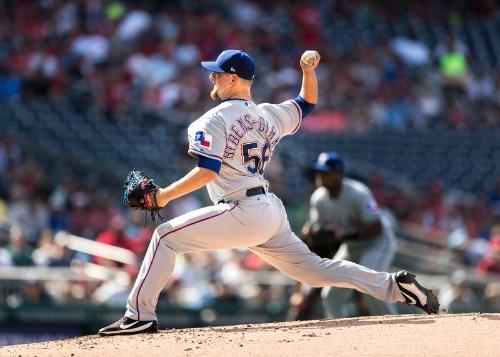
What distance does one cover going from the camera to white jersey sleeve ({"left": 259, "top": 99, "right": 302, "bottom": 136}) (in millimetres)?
7004

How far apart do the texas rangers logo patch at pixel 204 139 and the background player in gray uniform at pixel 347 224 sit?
3.26 meters

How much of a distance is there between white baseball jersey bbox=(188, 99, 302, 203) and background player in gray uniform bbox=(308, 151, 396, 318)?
2847mm

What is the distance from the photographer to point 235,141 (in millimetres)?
6551

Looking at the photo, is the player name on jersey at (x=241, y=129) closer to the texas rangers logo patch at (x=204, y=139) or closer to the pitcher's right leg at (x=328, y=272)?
the texas rangers logo patch at (x=204, y=139)

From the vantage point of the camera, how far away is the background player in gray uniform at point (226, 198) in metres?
6.46

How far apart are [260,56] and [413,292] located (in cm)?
1339

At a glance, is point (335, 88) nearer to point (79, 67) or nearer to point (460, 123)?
point (460, 123)

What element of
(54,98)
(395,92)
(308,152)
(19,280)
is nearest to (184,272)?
(19,280)

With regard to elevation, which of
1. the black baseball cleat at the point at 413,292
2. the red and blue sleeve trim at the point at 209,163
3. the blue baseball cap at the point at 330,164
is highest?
the blue baseball cap at the point at 330,164

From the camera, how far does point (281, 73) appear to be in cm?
1972

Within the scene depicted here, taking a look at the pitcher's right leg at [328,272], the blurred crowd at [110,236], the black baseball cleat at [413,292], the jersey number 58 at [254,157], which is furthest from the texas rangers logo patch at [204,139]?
the blurred crowd at [110,236]

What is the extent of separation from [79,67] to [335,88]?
4.87 meters

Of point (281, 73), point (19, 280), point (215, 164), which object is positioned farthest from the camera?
point (281, 73)

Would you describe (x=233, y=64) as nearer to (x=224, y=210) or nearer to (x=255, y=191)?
(x=255, y=191)
